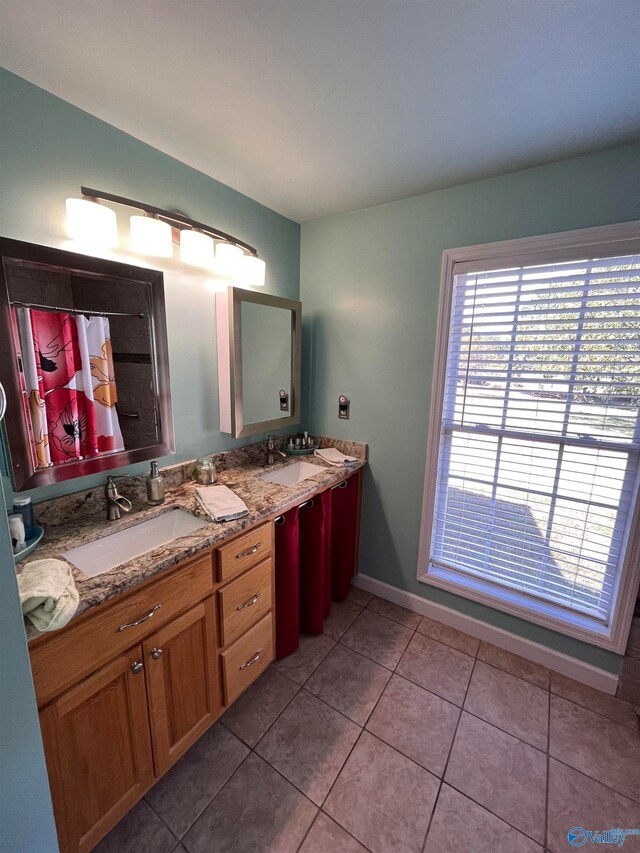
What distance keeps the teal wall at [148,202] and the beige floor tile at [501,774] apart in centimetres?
170

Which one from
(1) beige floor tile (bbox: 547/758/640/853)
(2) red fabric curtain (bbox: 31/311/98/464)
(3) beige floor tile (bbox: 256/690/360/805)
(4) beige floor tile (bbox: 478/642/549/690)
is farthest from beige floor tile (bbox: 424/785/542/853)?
(2) red fabric curtain (bbox: 31/311/98/464)

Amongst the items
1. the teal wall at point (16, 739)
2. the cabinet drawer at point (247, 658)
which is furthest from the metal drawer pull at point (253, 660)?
the teal wall at point (16, 739)

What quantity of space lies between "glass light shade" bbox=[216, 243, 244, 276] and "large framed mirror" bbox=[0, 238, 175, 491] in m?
A: 0.32

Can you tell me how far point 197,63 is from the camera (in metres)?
0.99

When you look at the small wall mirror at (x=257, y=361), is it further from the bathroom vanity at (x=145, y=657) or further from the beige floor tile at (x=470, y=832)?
the beige floor tile at (x=470, y=832)

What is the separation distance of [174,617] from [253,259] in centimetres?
162

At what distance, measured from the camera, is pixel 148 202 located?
140cm

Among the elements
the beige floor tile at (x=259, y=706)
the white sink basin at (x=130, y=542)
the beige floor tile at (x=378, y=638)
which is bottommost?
the beige floor tile at (x=259, y=706)

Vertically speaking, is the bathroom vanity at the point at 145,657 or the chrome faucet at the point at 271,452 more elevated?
the chrome faucet at the point at 271,452

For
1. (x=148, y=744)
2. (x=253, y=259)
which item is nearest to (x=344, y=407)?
(x=253, y=259)

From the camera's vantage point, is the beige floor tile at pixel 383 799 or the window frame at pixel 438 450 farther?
the window frame at pixel 438 450

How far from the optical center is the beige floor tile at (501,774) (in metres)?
1.17

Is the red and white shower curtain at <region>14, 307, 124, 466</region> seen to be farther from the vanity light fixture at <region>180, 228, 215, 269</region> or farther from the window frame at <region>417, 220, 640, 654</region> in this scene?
the window frame at <region>417, 220, 640, 654</region>

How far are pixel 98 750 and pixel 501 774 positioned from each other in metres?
1.40
